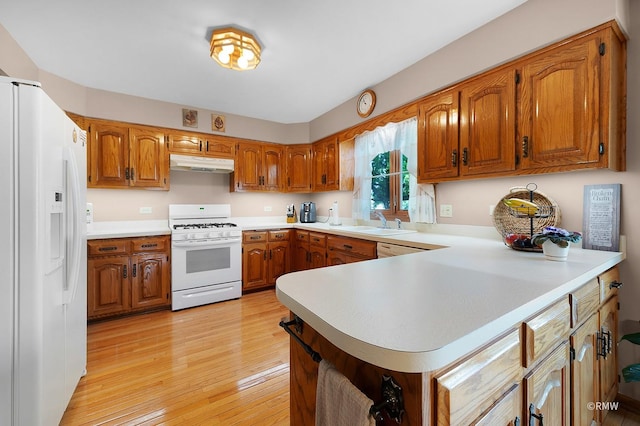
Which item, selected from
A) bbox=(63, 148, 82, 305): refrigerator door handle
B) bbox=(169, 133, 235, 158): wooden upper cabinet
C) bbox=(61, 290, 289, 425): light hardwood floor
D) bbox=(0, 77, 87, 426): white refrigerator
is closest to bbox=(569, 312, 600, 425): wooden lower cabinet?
bbox=(61, 290, 289, 425): light hardwood floor

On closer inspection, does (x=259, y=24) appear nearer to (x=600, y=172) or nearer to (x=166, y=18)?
(x=166, y=18)

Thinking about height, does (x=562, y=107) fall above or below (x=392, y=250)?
above

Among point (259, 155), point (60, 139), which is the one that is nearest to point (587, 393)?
point (60, 139)

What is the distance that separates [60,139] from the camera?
1.33 metres

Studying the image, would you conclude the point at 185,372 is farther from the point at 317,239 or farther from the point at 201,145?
the point at 201,145

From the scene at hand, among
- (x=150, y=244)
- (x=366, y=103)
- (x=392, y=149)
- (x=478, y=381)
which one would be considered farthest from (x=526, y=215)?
(x=150, y=244)

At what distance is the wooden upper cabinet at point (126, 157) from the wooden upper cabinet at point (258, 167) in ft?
2.92

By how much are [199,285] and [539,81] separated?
3.54 m

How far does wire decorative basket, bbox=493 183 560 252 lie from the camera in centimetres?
174

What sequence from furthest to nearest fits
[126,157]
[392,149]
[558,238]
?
[126,157] < [392,149] < [558,238]

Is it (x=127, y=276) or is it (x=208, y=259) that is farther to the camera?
(x=208, y=259)

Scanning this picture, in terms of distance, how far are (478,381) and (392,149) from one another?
2.58 metres

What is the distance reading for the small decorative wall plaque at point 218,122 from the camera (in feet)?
11.8

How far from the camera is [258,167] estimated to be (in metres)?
3.89
